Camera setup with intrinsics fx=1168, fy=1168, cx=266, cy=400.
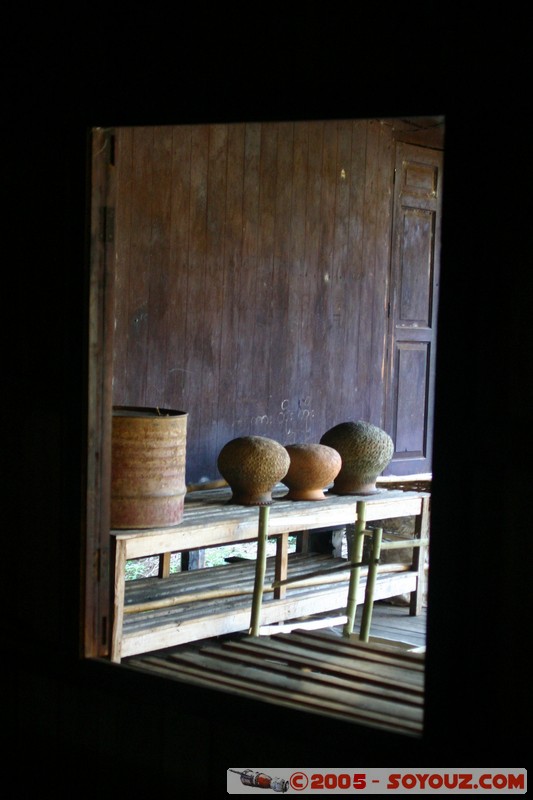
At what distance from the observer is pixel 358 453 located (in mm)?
6469

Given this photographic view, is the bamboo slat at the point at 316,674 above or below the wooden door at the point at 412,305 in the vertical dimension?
below

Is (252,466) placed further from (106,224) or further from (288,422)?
(106,224)

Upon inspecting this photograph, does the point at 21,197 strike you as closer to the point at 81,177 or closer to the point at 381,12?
the point at 81,177

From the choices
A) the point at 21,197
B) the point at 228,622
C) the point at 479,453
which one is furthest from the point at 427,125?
the point at 479,453

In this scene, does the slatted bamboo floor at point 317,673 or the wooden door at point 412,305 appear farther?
the wooden door at point 412,305

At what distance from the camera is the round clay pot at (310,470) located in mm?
6152

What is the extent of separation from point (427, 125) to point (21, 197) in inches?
172

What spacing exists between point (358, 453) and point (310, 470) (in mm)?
431

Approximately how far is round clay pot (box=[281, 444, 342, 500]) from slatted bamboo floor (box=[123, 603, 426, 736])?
1.70 meters

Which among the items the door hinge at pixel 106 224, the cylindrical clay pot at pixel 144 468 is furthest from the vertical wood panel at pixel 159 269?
the door hinge at pixel 106 224

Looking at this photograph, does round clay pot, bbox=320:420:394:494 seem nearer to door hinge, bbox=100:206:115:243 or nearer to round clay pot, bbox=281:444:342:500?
round clay pot, bbox=281:444:342:500

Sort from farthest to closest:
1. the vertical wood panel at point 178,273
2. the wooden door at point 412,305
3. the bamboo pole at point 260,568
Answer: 1. the wooden door at point 412,305
2. the vertical wood panel at point 178,273
3. the bamboo pole at point 260,568

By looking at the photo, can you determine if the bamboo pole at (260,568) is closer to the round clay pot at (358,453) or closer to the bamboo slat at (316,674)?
the bamboo slat at (316,674)

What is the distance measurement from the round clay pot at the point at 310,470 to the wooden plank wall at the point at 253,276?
574mm
